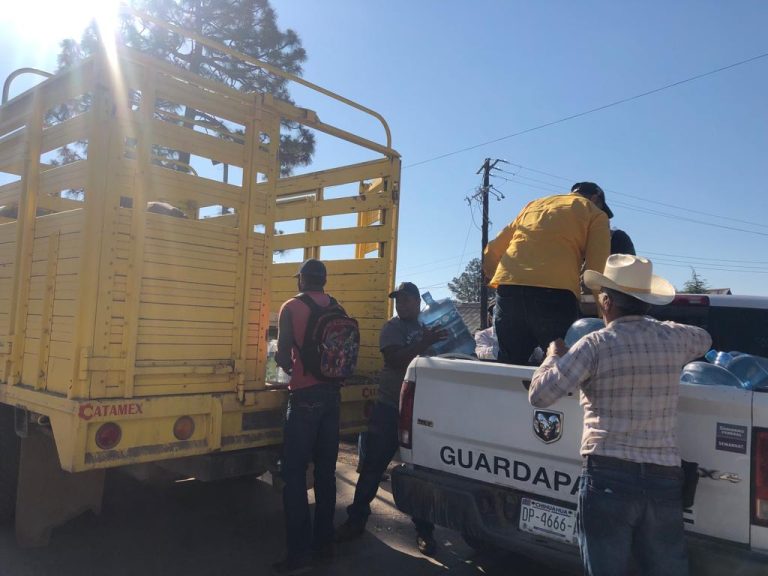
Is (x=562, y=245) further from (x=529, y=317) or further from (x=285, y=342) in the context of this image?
(x=285, y=342)

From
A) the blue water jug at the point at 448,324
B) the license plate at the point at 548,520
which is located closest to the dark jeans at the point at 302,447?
the blue water jug at the point at 448,324

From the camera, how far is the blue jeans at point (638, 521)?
2283mm

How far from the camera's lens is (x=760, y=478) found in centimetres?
234

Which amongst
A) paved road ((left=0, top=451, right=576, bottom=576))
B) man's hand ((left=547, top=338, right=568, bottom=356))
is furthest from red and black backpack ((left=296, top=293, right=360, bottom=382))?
man's hand ((left=547, top=338, right=568, bottom=356))

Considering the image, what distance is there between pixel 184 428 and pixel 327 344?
3.11 feet

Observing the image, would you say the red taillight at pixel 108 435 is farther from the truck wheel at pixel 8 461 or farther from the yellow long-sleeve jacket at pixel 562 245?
the yellow long-sleeve jacket at pixel 562 245

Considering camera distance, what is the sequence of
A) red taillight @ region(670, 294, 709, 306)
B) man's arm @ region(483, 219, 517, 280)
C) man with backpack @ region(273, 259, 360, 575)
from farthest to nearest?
1. man's arm @ region(483, 219, 517, 280)
2. man with backpack @ region(273, 259, 360, 575)
3. red taillight @ region(670, 294, 709, 306)

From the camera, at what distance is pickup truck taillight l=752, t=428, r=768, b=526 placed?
2.33 meters

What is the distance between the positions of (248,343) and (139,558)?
1535 millimetres

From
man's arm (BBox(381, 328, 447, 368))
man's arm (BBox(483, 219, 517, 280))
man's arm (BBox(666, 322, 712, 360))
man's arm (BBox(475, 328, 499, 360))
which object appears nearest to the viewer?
man's arm (BBox(666, 322, 712, 360))

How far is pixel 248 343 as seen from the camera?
3961 mm

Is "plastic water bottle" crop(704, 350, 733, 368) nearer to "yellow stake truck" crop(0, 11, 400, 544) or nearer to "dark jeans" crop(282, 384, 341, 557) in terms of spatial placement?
"dark jeans" crop(282, 384, 341, 557)

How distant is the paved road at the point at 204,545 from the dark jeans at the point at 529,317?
1.47 meters

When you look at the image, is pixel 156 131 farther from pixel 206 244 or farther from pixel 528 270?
pixel 528 270
